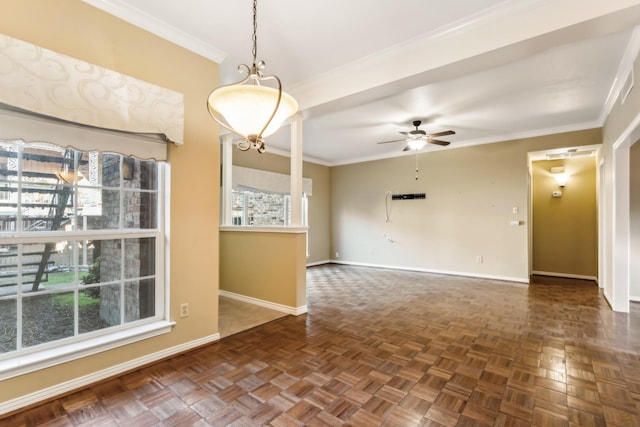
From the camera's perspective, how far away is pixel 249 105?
158 cm

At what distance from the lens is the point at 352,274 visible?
6227mm

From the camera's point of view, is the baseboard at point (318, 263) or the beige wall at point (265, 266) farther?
the baseboard at point (318, 263)

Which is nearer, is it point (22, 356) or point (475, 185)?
point (22, 356)

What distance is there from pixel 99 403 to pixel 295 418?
123cm

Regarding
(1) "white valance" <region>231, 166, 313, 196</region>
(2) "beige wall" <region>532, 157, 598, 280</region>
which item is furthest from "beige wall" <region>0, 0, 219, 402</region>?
(2) "beige wall" <region>532, 157, 598, 280</region>

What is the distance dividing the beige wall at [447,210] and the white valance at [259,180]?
1970 millimetres

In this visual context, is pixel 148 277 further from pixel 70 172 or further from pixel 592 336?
pixel 592 336

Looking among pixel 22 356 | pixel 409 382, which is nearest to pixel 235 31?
pixel 22 356

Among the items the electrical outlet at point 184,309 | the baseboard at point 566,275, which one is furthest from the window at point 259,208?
the baseboard at point 566,275

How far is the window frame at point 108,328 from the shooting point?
1.84 m

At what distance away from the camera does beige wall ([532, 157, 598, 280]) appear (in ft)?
19.0

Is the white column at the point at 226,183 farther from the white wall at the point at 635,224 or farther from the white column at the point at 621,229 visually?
the white wall at the point at 635,224

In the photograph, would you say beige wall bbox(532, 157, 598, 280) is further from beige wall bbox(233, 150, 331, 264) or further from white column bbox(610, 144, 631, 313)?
beige wall bbox(233, 150, 331, 264)

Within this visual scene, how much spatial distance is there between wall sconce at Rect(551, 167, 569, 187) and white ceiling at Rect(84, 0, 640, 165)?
2.05 meters
